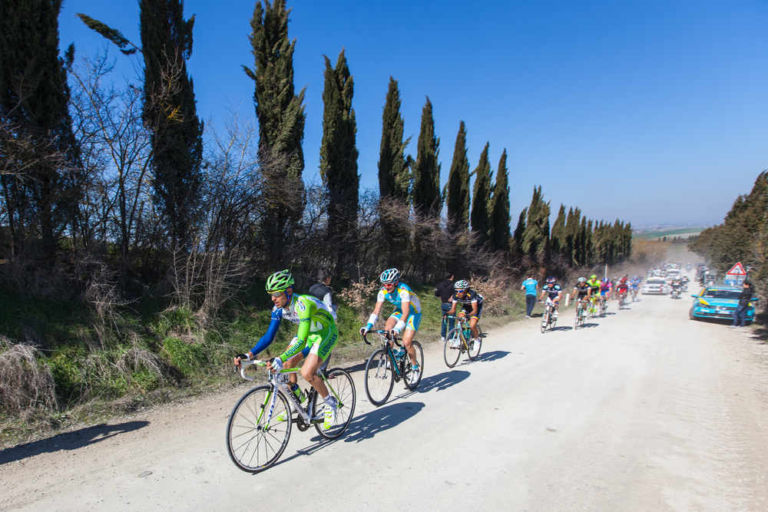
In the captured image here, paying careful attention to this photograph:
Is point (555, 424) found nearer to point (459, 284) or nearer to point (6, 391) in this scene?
point (459, 284)

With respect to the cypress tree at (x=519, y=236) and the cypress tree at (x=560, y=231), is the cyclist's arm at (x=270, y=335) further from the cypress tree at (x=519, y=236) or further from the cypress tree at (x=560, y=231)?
the cypress tree at (x=560, y=231)

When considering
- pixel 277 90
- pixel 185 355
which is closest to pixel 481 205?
pixel 277 90

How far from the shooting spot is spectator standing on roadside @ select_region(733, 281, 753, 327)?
17469 millimetres

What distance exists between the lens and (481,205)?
2892 cm

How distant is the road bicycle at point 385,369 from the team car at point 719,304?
1845 cm

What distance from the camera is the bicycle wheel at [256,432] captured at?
A: 14.0 feet

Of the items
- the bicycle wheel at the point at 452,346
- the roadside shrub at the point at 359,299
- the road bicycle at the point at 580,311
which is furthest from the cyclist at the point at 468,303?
the road bicycle at the point at 580,311

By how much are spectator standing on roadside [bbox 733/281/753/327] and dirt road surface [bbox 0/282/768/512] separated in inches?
485

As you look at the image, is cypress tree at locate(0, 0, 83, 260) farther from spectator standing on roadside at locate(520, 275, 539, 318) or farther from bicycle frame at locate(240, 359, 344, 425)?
spectator standing on roadside at locate(520, 275, 539, 318)

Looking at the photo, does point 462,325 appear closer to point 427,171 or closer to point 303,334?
point 303,334

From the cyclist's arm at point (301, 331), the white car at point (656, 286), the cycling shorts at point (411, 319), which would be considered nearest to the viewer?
the cyclist's arm at point (301, 331)

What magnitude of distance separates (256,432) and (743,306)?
21.3 metres

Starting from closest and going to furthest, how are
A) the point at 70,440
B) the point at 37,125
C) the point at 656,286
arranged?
the point at 70,440 → the point at 37,125 → the point at 656,286

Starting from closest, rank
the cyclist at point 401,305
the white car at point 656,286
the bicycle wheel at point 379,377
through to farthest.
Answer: the bicycle wheel at point 379,377 → the cyclist at point 401,305 → the white car at point 656,286
